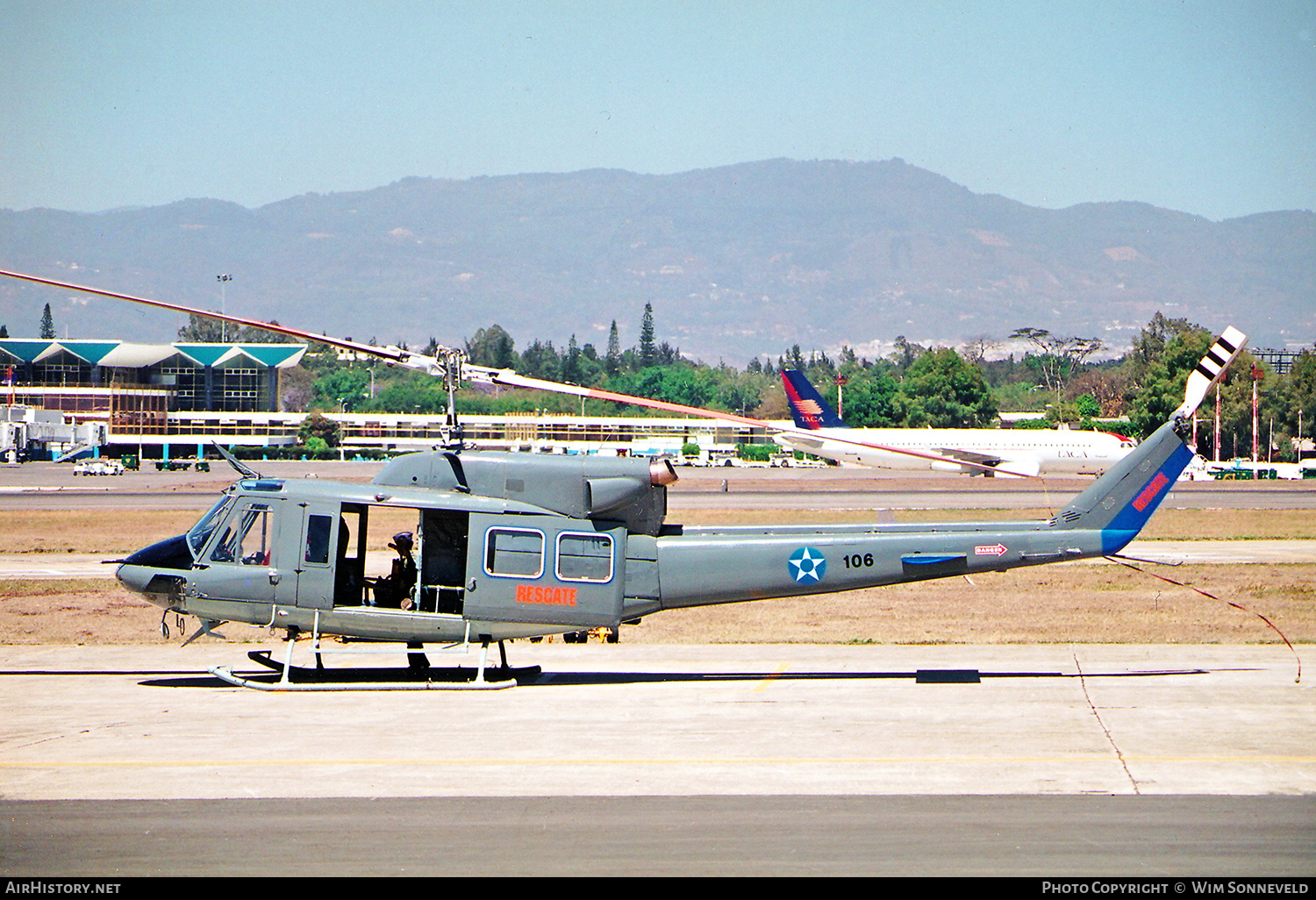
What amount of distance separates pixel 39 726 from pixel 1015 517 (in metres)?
36.2

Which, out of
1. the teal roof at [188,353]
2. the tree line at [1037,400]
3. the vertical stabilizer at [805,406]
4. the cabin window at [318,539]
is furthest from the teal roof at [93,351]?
the cabin window at [318,539]

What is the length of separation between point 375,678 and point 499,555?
2.52 metres

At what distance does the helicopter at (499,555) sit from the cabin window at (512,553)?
0.02 meters

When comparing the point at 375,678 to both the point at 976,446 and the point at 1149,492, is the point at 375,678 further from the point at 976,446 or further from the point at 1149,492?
the point at 976,446

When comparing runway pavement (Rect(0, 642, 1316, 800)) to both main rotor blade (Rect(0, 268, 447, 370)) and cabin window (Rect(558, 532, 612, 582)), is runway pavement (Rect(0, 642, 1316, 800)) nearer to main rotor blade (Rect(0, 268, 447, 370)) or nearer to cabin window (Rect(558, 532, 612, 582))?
cabin window (Rect(558, 532, 612, 582))

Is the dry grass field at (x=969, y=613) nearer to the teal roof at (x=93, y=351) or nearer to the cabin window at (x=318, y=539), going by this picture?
the cabin window at (x=318, y=539)

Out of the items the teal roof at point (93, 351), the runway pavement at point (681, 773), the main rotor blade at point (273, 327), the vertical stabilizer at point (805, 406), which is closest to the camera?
the runway pavement at point (681, 773)

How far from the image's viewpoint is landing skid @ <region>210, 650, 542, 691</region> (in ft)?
43.9

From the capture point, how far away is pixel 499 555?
43.9ft

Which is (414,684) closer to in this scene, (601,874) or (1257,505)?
(601,874)

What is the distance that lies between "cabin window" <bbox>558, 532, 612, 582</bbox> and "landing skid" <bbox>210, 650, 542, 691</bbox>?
1.55 m

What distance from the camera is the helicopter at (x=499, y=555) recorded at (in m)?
13.4

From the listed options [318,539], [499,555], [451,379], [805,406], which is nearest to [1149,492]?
[499,555]
